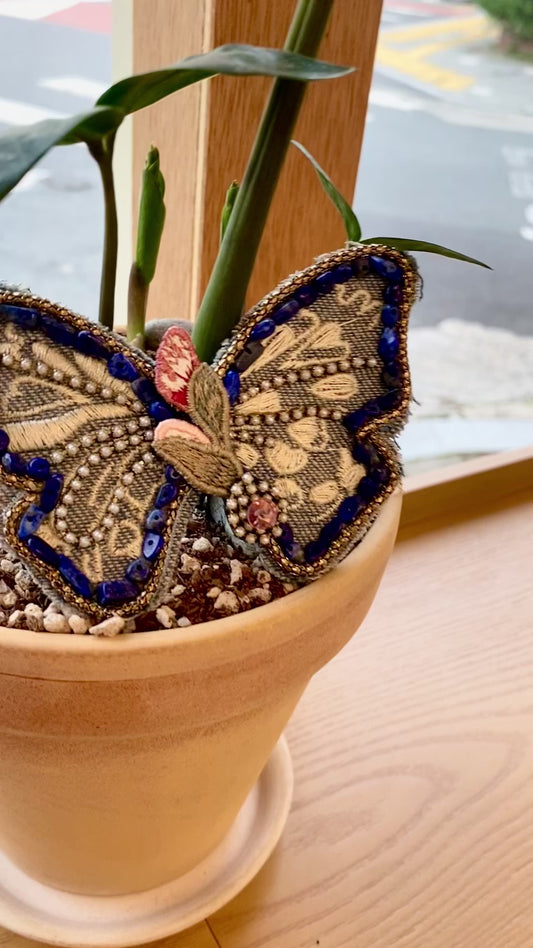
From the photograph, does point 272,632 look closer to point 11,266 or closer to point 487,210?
point 11,266

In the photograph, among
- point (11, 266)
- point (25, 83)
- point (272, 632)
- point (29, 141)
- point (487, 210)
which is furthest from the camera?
point (487, 210)

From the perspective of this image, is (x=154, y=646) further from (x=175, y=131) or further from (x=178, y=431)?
(x=175, y=131)

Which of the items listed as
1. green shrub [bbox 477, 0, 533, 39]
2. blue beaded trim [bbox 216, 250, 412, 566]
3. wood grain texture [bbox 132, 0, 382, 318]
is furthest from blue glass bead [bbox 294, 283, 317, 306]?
green shrub [bbox 477, 0, 533, 39]

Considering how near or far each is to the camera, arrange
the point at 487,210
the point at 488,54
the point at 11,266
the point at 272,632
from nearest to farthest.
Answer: the point at 272,632
the point at 11,266
the point at 488,54
the point at 487,210

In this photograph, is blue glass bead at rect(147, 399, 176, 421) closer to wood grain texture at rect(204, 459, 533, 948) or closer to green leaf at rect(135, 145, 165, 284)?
green leaf at rect(135, 145, 165, 284)

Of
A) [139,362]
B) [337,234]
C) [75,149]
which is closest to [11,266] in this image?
[75,149]

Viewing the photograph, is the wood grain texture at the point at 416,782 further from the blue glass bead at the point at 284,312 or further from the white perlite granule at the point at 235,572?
the blue glass bead at the point at 284,312

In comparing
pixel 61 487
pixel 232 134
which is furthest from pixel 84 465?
pixel 232 134
